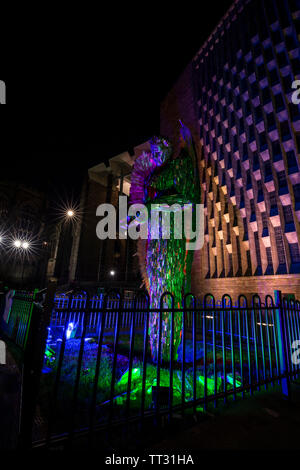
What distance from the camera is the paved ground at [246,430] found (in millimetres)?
1677

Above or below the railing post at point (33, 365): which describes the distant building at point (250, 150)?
above

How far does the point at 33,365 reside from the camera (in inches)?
61.3

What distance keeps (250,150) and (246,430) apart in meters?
11.8

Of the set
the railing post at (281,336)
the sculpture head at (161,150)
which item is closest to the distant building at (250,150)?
the railing post at (281,336)

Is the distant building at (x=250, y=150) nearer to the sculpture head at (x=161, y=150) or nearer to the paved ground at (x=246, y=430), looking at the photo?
the sculpture head at (x=161, y=150)

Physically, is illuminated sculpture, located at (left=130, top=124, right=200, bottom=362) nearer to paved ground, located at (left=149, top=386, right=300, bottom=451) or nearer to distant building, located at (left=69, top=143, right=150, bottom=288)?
paved ground, located at (left=149, top=386, right=300, bottom=451)

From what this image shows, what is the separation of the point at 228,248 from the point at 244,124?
6.96 meters

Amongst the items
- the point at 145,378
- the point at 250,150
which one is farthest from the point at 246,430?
the point at 250,150

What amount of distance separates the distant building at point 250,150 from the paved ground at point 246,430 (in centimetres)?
773

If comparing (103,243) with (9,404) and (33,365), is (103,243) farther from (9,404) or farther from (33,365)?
(33,365)

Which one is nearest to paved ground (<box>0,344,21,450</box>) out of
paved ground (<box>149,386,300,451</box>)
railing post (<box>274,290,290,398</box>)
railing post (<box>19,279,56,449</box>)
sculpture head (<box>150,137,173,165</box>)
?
railing post (<box>19,279,56,449</box>)

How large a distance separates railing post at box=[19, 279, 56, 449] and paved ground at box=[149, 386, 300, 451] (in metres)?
0.99

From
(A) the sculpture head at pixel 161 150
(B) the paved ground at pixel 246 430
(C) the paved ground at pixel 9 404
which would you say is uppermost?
(A) the sculpture head at pixel 161 150
